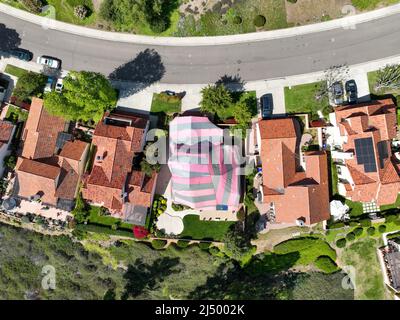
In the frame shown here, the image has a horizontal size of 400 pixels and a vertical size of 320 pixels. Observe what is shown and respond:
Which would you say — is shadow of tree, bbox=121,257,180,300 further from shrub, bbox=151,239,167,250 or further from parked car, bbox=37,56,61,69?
parked car, bbox=37,56,61,69

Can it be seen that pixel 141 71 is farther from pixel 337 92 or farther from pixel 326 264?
pixel 326 264

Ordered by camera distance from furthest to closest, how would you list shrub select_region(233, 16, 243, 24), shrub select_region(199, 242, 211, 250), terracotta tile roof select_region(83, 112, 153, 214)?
1. shrub select_region(199, 242, 211, 250)
2. shrub select_region(233, 16, 243, 24)
3. terracotta tile roof select_region(83, 112, 153, 214)

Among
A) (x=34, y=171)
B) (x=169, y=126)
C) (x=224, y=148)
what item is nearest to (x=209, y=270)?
(x=224, y=148)

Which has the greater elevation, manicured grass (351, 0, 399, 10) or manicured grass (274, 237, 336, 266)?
manicured grass (351, 0, 399, 10)

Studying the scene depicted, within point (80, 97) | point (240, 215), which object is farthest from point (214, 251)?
point (80, 97)

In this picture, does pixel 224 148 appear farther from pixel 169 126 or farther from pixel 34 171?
pixel 34 171

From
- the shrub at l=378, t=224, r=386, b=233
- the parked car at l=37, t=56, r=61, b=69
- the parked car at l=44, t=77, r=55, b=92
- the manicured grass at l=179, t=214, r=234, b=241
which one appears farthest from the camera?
the parked car at l=37, t=56, r=61, b=69

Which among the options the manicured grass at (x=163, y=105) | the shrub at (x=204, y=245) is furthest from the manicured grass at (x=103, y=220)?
the manicured grass at (x=163, y=105)

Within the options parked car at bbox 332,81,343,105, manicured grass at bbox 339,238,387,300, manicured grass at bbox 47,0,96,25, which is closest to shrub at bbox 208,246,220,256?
manicured grass at bbox 339,238,387,300
